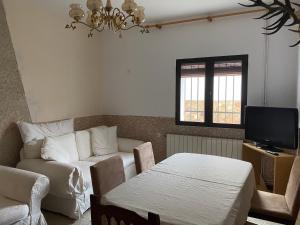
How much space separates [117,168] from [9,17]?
246 cm

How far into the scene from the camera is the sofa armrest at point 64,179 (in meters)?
2.64

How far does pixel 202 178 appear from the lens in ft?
6.74

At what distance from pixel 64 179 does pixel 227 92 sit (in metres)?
2.56

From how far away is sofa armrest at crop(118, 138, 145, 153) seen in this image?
4094 millimetres

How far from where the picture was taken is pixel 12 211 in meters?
2.17

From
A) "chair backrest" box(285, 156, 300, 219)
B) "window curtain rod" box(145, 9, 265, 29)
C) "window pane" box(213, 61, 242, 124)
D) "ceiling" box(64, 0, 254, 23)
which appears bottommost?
"chair backrest" box(285, 156, 300, 219)

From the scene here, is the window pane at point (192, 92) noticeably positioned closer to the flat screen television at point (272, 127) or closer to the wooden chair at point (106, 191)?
the flat screen television at point (272, 127)

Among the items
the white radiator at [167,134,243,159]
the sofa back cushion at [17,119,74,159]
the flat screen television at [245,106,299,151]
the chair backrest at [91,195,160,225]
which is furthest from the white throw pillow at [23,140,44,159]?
the flat screen television at [245,106,299,151]

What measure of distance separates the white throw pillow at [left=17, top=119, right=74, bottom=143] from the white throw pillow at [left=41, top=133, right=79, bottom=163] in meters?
0.15

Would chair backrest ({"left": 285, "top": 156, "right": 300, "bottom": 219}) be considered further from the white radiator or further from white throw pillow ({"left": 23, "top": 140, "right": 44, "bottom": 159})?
white throw pillow ({"left": 23, "top": 140, "right": 44, "bottom": 159})

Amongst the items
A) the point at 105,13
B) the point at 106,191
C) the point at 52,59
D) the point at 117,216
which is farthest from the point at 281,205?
the point at 52,59

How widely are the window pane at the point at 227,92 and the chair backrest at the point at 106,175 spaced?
210 centimetres

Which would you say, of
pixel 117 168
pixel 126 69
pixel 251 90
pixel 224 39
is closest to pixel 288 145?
pixel 251 90

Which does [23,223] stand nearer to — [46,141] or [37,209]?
[37,209]
